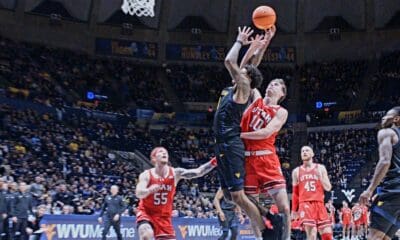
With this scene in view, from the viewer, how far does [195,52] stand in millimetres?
39344

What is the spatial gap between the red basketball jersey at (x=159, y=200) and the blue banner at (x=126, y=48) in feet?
98.3

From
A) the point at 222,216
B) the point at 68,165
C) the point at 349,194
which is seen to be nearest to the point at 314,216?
the point at 222,216

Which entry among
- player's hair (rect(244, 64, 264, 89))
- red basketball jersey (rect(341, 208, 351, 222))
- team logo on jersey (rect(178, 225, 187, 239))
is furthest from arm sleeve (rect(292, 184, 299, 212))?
red basketball jersey (rect(341, 208, 351, 222))

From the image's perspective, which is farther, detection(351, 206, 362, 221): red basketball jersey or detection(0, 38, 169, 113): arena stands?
detection(0, 38, 169, 113): arena stands

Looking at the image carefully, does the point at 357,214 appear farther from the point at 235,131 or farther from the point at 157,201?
the point at 235,131

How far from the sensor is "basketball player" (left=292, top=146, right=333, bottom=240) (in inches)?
414

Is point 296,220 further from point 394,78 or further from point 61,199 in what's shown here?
point 394,78

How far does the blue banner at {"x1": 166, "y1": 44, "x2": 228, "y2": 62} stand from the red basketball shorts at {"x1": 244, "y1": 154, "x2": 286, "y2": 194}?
104 ft

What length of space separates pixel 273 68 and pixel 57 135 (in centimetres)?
1729

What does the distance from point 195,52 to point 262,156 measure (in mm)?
32072

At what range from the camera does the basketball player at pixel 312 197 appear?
34.5 ft

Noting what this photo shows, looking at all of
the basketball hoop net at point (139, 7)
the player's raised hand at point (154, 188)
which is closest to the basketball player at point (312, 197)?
the player's raised hand at point (154, 188)

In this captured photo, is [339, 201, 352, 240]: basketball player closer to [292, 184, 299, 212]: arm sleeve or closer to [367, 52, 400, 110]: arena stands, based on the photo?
[367, 52, 400, 110]: arena stands

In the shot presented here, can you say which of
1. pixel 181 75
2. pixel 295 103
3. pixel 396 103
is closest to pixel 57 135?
pixel 181 75
